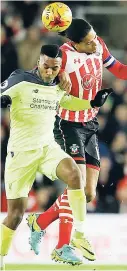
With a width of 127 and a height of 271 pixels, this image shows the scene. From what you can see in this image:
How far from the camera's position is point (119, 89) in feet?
37.9

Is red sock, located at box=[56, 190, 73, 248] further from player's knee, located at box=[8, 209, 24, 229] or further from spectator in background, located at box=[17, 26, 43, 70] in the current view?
spectator in background, located at box=[17, 26, 43, 70]

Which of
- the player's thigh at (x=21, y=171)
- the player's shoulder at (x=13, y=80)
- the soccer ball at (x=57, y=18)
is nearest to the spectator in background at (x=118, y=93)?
the soccer ball at (x=57, y=18)

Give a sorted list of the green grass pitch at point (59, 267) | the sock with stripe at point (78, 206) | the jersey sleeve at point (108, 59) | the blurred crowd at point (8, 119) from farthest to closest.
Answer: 1. the blurred crowd at point (8, 119)
2. the green grass pitch at point (59, 267)
3. the jersey sleeve at point (108, 59)
4. the sock with stripe at point (78, 206)

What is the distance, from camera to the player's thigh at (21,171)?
740cm

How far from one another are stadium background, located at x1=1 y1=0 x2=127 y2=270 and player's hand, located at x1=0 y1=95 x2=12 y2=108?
3.33 meters

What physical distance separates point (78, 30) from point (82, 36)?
0.20 feet

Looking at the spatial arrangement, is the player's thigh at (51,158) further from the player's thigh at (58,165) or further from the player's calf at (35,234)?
the player's calf at (35,234)

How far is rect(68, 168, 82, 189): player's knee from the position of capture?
7266mm

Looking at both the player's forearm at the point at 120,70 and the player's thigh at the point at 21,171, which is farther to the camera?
the player's forearm at the point at 120,70

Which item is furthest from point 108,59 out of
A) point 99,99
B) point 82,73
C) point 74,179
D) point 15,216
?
point 15,216

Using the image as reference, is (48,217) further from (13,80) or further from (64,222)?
(13,80)

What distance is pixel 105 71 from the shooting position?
474 inches

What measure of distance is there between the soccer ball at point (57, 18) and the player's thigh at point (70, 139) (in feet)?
2.78

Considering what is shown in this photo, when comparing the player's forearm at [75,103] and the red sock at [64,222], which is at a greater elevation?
→ the player's forearm at [75,103]
